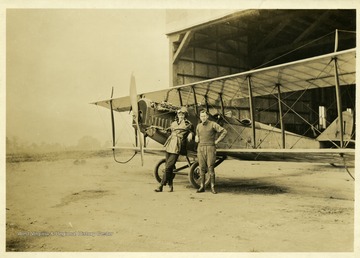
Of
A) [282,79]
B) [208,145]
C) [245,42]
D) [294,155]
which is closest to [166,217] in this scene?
[208,145]

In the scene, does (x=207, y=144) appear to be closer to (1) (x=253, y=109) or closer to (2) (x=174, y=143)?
(2) (x=174, y=143)

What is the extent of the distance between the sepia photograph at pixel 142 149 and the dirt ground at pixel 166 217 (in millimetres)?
17

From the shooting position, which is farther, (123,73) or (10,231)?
(123,73)

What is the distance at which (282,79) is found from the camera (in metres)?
5.41

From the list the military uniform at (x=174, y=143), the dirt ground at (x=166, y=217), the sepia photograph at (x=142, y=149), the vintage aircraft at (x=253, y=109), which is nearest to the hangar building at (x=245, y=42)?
the sepia photograph at (x=142, y=149)

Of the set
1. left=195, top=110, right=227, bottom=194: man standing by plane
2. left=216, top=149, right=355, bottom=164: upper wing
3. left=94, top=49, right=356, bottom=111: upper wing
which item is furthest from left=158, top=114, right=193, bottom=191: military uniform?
left=94, top=49, right=356, bottom=111: upper wing

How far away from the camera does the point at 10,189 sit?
4.01 meters

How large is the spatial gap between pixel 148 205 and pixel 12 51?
2.93m

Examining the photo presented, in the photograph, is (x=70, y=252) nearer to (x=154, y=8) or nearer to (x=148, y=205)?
(x=148, y=205)

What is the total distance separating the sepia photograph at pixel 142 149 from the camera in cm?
334

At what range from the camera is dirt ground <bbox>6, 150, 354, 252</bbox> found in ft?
10.5

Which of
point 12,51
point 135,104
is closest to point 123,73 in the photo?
point 135,104

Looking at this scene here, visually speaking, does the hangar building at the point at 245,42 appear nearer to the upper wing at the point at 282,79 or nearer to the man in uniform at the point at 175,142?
the upper wing at the point at 282,79

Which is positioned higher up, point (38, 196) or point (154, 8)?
point (154, 8)
